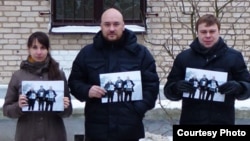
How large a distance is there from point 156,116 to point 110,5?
1743 millimetres

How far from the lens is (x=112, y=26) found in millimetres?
4176

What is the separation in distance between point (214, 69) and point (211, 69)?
0.06ft

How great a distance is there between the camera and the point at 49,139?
14.3ft

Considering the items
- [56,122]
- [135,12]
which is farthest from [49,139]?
[135,12]

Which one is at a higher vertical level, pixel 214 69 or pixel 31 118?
pixel 214 69

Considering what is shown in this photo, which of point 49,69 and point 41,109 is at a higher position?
point 49,69

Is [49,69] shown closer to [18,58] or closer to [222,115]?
[222,115]

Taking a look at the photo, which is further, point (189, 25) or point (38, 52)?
point (189, 25)

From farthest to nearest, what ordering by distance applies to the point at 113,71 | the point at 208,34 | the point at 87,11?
the point at 87,11, the point at 113,71, the point at 208,34

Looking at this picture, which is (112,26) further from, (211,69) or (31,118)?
(31,118)

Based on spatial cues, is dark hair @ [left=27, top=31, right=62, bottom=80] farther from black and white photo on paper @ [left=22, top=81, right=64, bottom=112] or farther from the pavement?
the pavement

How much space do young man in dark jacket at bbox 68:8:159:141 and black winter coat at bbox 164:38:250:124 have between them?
0.20 meters

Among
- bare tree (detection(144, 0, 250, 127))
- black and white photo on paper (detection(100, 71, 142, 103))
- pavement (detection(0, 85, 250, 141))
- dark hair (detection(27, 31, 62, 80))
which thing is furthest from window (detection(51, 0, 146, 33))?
black and white photo on paper (detection(100, 71, 142, 103))

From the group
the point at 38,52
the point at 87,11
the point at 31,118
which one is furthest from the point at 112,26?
the point at 87,11
